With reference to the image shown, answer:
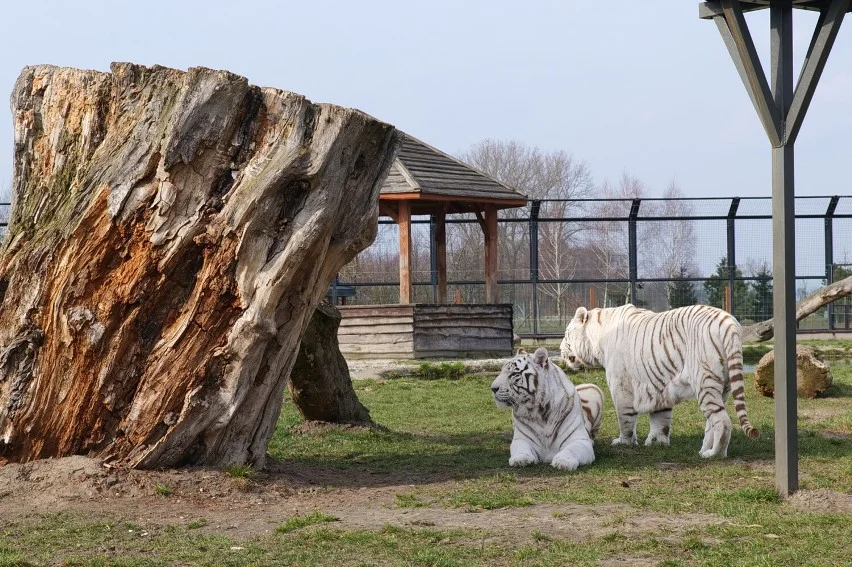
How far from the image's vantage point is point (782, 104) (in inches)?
245

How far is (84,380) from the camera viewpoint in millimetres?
6898

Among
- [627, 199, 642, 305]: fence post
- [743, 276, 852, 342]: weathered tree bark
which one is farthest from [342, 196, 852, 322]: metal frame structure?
[743, 276, 852, 342]: weathered tree bark

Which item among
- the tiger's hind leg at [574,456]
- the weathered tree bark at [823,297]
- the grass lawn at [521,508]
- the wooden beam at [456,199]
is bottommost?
the grass lawn at [521,508]

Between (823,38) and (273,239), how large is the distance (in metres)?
3.64

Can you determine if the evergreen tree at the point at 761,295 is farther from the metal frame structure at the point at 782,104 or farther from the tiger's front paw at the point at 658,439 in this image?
the metal frame structure at the point at 782,104

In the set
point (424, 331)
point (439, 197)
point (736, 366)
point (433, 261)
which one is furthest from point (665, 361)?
point (433, 261)

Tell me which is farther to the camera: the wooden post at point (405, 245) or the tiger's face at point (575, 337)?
the wooden post at point (405, 245)

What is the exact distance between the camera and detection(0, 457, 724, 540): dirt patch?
19.3ft

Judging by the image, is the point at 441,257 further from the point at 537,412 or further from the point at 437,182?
the point at 537,412

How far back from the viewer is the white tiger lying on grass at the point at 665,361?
8.39m

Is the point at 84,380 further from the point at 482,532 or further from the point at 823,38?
the point at 823,38

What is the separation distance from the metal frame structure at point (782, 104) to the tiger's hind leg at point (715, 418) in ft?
6.46

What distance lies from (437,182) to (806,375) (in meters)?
7.90

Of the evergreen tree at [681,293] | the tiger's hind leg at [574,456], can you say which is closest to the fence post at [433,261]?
the evergreen tree at [681,293]
